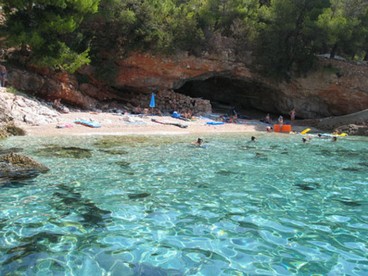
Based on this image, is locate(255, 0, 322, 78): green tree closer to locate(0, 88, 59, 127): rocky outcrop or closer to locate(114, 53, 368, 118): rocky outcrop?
locate(114, 53, 368, 118): rocky outcrop

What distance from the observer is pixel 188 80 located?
104ft

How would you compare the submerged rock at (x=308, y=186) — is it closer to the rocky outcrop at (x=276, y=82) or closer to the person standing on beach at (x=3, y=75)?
the person standing on beach at (x=3, y=75)

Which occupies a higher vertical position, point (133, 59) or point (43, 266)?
point (133, 59)

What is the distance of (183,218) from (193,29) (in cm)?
2441

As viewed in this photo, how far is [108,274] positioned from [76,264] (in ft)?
1.84

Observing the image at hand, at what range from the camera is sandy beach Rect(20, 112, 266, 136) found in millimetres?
18219

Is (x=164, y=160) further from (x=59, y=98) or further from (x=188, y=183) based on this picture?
(x=59, y=98)

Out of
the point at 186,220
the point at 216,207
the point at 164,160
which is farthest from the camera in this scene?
the point at 164,160

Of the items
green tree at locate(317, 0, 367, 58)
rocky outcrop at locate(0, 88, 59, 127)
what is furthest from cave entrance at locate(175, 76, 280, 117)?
rocky outcrop at locate(0, 88, 59, 127)

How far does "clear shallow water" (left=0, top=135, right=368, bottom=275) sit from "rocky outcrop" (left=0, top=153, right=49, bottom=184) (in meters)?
Answer: 0.37

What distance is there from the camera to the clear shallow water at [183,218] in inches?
199

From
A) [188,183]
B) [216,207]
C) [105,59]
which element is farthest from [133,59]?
[216,207]

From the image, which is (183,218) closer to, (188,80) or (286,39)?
(188,80)

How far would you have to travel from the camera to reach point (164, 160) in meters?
12.7
